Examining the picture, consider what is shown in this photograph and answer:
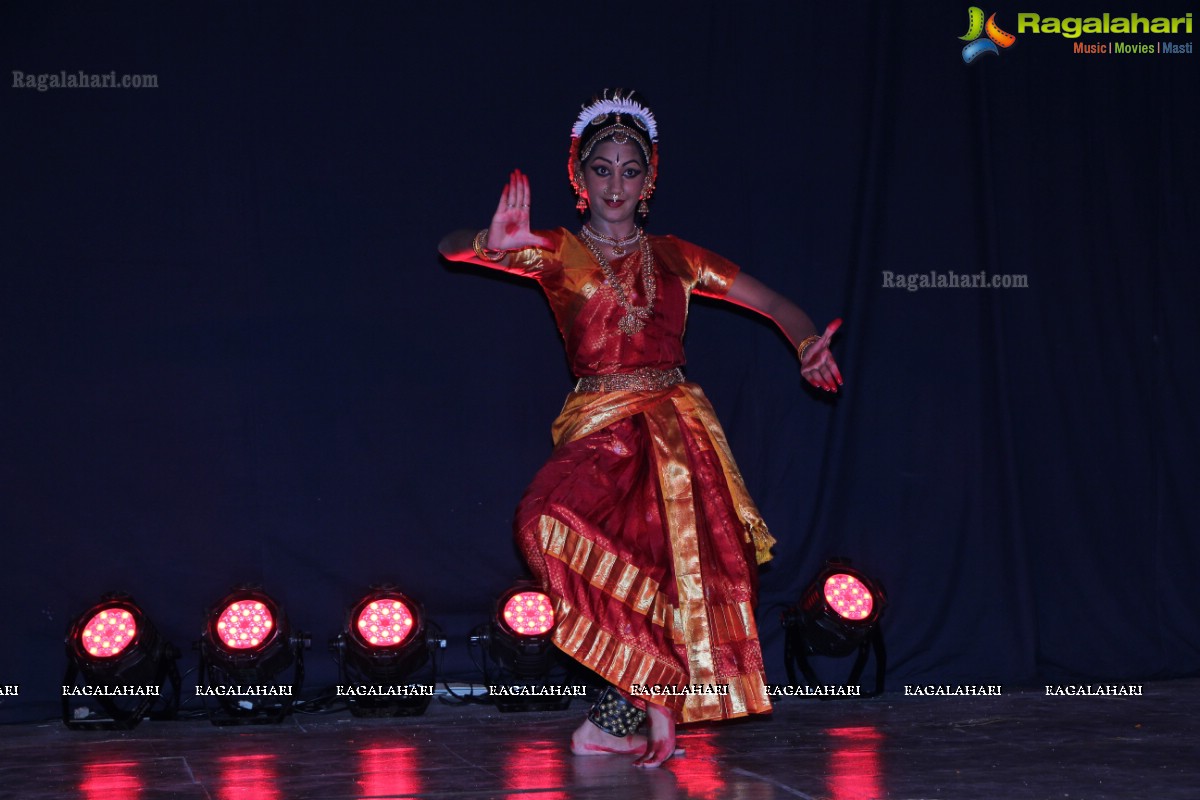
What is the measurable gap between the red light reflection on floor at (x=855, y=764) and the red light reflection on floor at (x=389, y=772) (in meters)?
0.97

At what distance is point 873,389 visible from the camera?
5195 millimetres

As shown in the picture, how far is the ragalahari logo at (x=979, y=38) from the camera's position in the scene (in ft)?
17.4

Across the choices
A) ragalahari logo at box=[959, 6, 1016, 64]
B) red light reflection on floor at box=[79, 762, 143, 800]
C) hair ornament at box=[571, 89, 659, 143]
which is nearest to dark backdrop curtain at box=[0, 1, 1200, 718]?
ragalahari logo at box=[959, 6, 1016, 64]

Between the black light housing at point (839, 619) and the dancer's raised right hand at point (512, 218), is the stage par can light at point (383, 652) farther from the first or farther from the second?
the dancer's raised right hand at point (512, 218)

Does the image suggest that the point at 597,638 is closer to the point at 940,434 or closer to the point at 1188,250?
the point at 940,434

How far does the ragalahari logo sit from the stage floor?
2509 millimetres

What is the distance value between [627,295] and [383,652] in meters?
1.48

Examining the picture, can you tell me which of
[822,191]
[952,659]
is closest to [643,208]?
[822,191]

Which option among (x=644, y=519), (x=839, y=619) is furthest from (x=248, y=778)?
(x=839, y=619)

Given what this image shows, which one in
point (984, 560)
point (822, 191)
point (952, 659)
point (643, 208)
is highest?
point (822, 191)

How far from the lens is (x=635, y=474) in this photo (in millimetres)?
3609

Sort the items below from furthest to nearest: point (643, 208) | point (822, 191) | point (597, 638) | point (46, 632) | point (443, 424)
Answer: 1. point (822, 191)
2. point (443, 424)
3. point (46, 632)
4. point (643, 208)
5. point (597, 638)

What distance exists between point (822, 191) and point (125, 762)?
10.5 feet

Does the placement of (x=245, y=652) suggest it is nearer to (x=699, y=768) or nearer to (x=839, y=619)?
(x=699, y=768)
